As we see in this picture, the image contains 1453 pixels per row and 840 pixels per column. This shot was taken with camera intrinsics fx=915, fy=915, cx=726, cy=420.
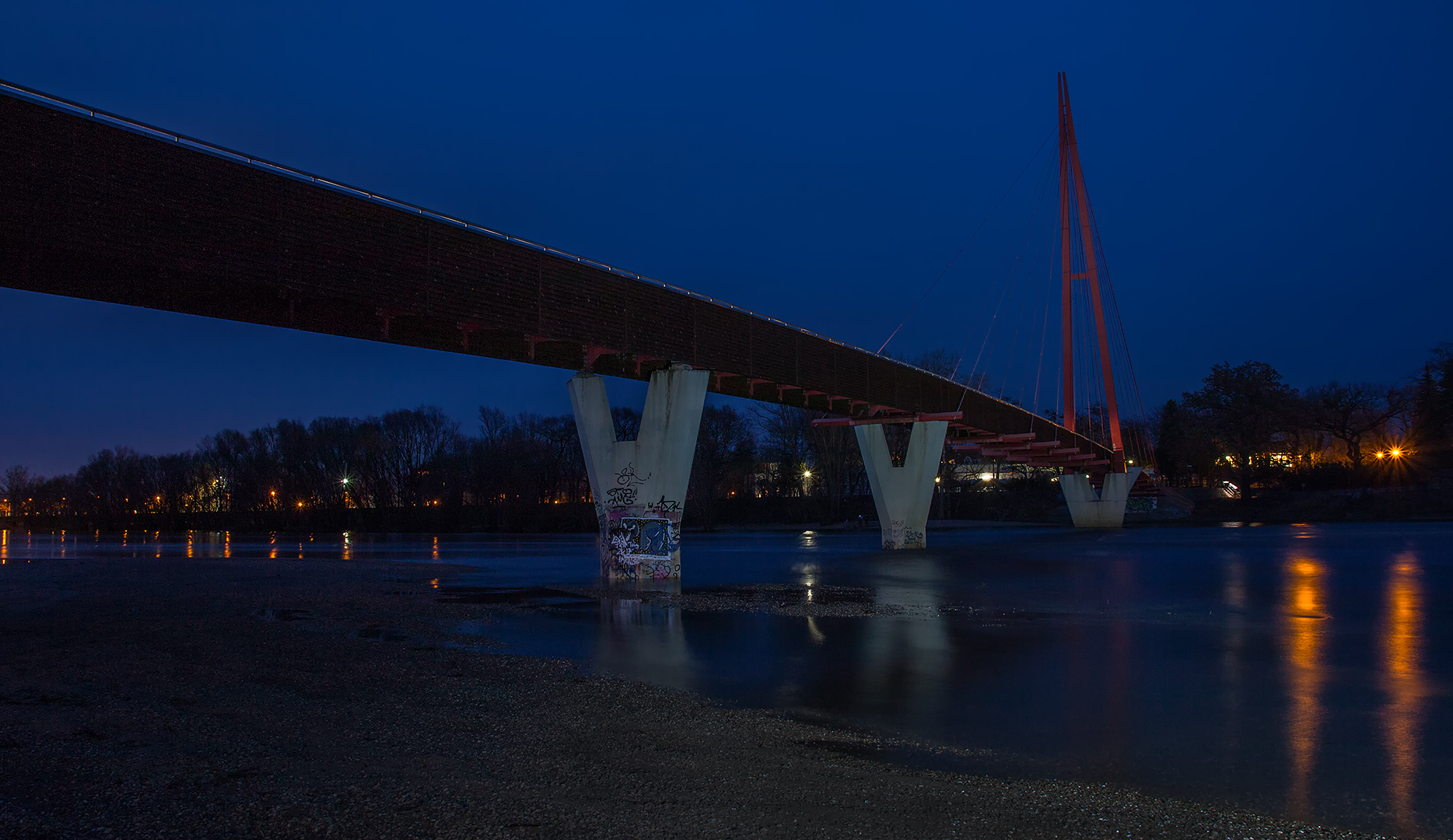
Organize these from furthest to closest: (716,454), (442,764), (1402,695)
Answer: (716,454), (1402,695), (442,764)

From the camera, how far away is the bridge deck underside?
1667 centimetres

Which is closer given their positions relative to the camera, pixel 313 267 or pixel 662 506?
pixel 313 267

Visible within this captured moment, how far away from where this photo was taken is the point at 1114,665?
1385 centimetres

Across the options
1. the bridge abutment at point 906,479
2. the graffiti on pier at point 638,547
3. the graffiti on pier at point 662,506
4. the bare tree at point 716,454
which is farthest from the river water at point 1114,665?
the bare tree at point 716,454

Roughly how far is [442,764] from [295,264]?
14910 millimetres

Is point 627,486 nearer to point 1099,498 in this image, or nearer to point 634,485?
point 634,485

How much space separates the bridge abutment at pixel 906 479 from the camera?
48.3m

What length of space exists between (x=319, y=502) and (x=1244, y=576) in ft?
366

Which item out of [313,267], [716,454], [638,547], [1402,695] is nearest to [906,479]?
[638,547]

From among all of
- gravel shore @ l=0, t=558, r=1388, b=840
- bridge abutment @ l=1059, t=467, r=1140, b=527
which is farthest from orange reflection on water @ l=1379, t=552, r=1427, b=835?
bridge abutment @ l=1059, t=467, r=1140, b=527

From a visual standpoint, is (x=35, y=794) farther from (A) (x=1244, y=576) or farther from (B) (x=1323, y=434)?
(B) (x=1323, y=434)

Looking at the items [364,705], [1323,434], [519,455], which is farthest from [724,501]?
[364,705]

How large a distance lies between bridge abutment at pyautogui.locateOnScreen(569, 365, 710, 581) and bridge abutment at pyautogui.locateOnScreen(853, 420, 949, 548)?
20.9m

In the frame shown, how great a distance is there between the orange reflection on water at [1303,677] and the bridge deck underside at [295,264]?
722 inches
